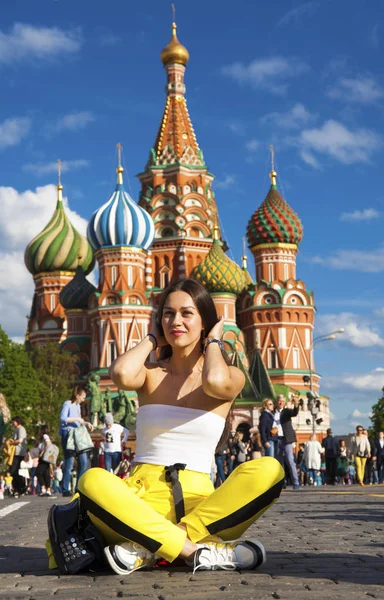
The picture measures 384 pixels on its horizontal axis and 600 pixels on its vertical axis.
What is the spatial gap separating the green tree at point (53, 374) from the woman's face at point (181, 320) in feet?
174

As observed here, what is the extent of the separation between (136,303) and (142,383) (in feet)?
196

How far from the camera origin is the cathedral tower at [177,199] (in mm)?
70188

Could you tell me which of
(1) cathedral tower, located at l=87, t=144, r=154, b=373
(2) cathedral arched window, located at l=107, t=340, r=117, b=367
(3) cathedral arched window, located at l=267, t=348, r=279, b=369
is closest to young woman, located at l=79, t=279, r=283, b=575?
(1) cathedral tower, located at l=87, t=144, r=154, b=373

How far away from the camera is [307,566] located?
17.2 ft

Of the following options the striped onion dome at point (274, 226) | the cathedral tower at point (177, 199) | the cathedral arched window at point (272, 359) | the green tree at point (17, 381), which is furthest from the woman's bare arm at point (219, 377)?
the striped onion dome at point (274, 226)

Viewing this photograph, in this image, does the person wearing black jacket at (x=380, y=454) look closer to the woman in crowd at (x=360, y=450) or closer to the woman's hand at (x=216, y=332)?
the woman in crowd at (x=360, y=450)

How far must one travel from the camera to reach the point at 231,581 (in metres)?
4.67

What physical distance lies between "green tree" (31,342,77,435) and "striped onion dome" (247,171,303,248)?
14.6 meters

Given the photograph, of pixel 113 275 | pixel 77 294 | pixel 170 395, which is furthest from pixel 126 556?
pixel 77 294

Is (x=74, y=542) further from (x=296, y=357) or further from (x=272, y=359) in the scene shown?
(x=296, y=357)

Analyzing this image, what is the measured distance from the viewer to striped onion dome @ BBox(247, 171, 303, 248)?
230 feet

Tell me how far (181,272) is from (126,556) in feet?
210

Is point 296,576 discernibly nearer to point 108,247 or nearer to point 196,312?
point 196,312

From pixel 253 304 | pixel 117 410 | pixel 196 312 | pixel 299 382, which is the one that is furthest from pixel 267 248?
pixel 196 312
